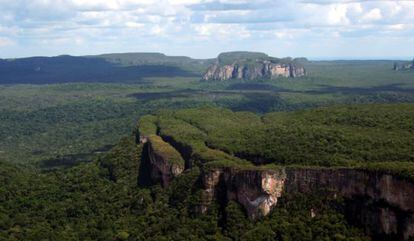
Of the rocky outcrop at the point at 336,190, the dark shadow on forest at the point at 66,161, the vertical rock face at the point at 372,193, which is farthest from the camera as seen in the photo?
the dark shadow on forest at the point at 66,161

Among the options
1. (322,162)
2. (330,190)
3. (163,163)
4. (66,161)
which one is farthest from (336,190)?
(66,161)

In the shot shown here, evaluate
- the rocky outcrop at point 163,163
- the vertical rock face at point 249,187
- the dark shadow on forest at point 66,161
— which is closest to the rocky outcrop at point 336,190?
the vertical rock face at point 249,187

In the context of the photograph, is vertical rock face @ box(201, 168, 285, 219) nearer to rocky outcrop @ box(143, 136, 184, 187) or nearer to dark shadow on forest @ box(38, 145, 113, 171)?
rocky outcrop @ box(143, 136, 184, 187)

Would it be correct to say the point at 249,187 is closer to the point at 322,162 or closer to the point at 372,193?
the point at 322,162

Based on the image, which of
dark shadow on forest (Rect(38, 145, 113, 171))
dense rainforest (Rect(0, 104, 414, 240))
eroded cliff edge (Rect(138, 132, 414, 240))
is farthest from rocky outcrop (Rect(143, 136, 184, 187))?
dark shadow on forest (Rect(38, 145, 113, 171))

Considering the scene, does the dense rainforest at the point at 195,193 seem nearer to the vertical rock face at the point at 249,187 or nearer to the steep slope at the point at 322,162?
the steep slope at the point at 322,162

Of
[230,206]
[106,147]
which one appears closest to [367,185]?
[230,206]
